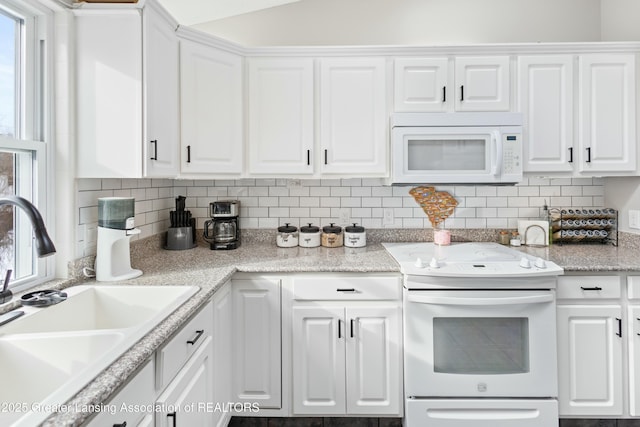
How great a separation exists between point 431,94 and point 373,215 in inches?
34.3

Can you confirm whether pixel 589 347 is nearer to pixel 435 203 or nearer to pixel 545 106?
pixel 435 203

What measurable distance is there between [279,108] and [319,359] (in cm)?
146

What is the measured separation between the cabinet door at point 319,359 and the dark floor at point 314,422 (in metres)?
0.10

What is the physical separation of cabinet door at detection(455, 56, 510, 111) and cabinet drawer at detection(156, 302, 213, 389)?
6.05 feet

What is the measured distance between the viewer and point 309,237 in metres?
2.47

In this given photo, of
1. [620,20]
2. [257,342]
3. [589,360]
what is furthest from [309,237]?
[620,20]

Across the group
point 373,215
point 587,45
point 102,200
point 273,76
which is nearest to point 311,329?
point 373,215

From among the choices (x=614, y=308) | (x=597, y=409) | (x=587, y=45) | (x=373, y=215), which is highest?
(x=587, y=45)

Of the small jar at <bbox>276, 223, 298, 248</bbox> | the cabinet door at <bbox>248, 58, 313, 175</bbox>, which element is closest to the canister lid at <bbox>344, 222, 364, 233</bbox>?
the small jar at <bbox>276, 223, 298, 248</bbox>

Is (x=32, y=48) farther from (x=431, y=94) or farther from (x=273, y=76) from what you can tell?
(x=431, y=94)

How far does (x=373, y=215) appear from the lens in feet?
8.67

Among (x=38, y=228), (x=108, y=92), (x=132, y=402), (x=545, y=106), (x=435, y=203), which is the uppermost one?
(x=545, y=106)

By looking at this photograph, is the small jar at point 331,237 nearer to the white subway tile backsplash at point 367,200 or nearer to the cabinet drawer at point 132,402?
the white subway tile backsplash at point 367,200

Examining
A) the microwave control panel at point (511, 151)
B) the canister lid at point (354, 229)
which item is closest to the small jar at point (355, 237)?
the canister lid at point (354, 229)
